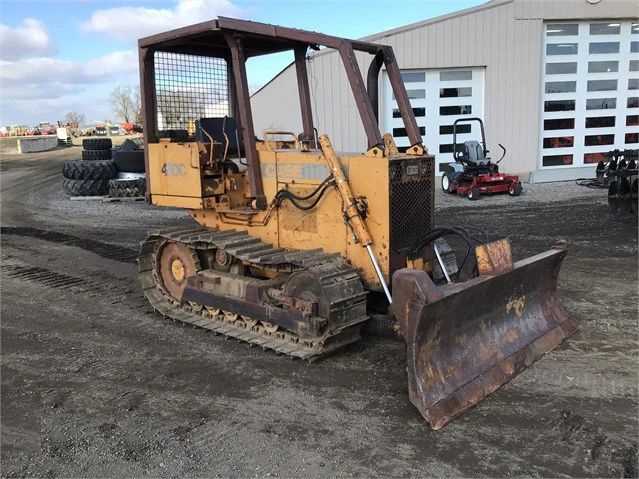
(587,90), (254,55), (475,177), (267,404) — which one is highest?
(587,90)

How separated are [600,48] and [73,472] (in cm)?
1835

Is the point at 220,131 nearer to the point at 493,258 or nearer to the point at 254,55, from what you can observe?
the point at 254,55

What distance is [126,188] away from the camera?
15.7m

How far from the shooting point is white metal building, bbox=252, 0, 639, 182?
651 inches

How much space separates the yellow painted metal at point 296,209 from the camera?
17.4ft

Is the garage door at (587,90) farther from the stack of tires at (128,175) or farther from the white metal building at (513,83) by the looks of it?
the stack of tires at (128,175)

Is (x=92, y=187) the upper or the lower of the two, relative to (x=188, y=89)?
lower

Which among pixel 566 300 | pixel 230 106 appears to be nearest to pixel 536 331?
pixel 566 300

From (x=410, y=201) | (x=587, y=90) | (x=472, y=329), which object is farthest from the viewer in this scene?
(x=587, y=90)

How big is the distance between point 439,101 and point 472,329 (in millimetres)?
13316

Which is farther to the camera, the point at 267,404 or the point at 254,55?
the point at 254,55

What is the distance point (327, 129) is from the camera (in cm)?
1719

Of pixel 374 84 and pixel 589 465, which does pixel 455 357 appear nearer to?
pixel 589 465

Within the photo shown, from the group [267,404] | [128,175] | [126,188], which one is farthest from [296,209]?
[128,175]
